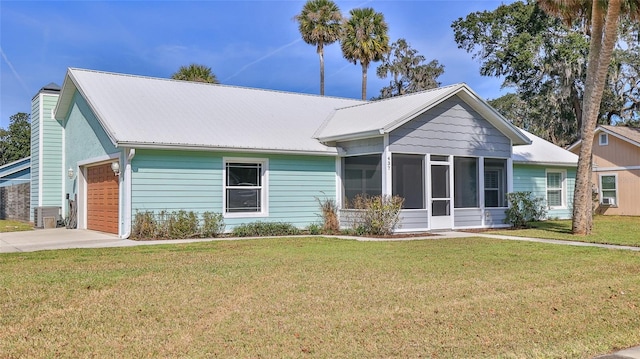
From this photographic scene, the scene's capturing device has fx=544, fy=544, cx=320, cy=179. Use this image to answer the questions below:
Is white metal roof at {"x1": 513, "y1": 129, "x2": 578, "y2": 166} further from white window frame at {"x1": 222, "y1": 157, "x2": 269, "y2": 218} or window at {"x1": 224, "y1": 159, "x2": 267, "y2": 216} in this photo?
window at {"x1": 224, "y1": 159, "x2": 267, "y2": 216}

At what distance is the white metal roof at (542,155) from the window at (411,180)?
579 centimetres

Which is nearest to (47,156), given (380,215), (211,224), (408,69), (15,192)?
(15,192)

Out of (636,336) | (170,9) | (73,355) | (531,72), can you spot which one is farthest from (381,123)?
(531,72)

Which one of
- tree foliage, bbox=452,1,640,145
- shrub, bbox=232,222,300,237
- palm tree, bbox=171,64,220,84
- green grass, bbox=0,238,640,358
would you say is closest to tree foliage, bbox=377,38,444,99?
tree foliage, bbox=452,1,640,145

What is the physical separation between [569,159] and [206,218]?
1554cm

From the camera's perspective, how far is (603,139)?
2619 centimetres

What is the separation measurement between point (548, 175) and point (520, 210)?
15.8 feet

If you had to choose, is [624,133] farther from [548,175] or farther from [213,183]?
[213,183]

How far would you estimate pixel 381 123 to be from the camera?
51.5 ft

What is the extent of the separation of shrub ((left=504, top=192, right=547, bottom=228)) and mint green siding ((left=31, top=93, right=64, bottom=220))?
15774 mm

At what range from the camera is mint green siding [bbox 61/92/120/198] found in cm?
1600

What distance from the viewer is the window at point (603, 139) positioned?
26.0 m

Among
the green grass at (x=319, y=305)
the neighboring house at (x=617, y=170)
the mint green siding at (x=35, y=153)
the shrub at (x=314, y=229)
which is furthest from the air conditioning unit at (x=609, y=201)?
the mint green siding at (x=35, y=153)

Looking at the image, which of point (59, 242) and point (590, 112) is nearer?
point (59, 242)
